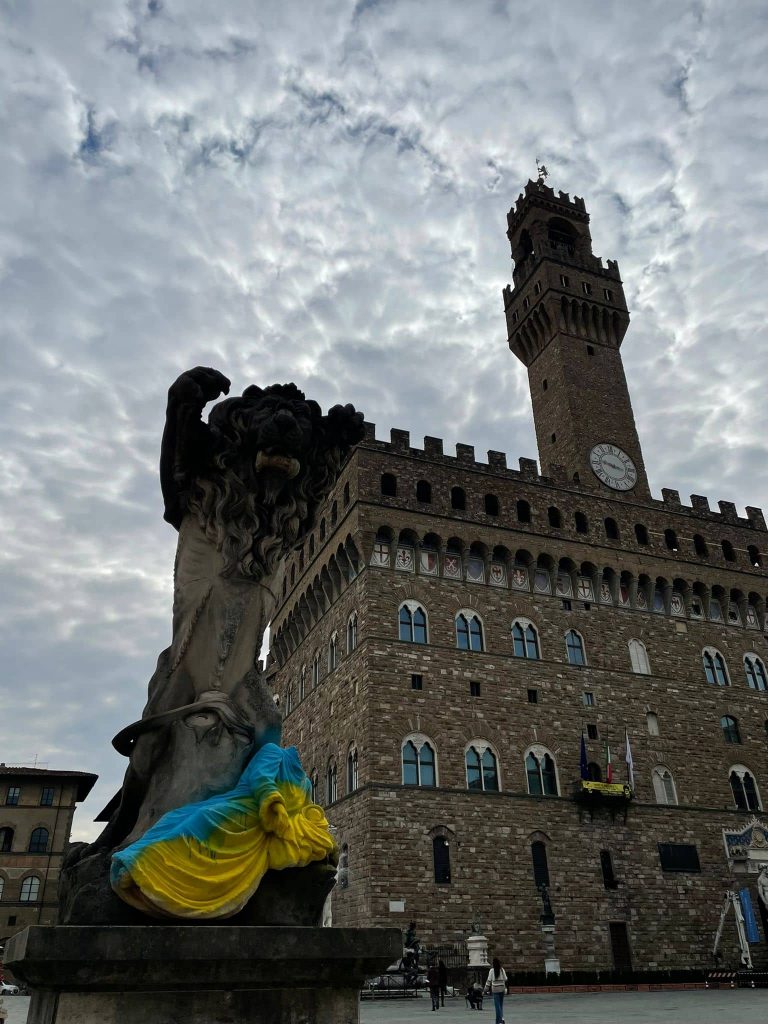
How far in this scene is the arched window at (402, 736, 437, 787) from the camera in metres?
24.4

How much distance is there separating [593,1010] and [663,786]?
14.9m

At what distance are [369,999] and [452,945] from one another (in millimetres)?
3027

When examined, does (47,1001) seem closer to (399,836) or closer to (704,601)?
(399,836)

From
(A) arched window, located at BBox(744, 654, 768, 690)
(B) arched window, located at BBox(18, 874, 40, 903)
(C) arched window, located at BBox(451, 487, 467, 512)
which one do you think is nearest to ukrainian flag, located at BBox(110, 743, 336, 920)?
(C) arched window, located at BBox(451, 487, 467, 512)

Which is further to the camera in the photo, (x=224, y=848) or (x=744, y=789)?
(x=744, y=789)

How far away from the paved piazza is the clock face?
18999mm

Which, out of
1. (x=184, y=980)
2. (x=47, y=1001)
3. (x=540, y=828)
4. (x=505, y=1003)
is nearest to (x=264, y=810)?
(x=184, y=980)

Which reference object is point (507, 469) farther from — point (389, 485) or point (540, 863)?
point (540, 863)

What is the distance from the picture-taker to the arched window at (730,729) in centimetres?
3020

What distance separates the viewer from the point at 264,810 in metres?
3.36

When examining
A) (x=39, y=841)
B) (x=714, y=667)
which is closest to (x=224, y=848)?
(x=714, y=667)

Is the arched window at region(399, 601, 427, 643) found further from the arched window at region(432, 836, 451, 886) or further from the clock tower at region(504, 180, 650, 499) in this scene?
the clock tower at region(504, 180, 650, 499)

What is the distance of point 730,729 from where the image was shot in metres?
30.4

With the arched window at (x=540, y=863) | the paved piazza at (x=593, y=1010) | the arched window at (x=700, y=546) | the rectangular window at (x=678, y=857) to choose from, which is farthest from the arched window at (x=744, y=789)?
the paved piazza at (x=593, y=1010)
